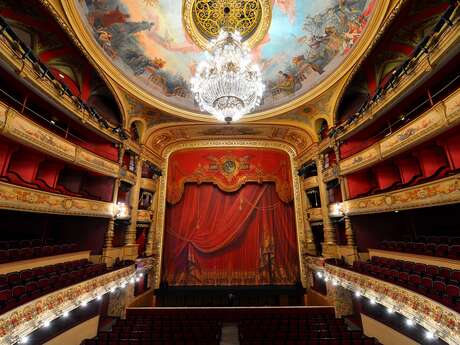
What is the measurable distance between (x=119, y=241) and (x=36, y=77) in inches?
279

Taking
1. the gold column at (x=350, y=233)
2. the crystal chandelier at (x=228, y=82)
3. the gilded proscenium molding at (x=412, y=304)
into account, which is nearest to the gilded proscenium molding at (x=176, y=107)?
the crystal chandelier at (x=228, y=82)

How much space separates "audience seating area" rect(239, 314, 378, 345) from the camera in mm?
5223

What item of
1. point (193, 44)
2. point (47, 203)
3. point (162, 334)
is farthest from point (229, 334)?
point (193, 44)

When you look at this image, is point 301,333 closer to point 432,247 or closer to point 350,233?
point 350,233

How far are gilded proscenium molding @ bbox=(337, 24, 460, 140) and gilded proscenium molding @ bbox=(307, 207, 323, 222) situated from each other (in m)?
3.84

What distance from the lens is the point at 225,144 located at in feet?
41.9

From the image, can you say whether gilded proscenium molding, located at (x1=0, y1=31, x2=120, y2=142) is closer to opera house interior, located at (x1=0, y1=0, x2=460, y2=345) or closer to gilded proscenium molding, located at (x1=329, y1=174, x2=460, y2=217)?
opera house interior, located at (x1=0, y1=0, x2=460, y2=345)

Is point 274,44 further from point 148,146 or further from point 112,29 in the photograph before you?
point 148,146

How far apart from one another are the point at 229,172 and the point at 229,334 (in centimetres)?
773

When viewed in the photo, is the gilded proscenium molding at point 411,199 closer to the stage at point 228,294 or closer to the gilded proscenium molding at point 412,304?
the gilded proscenium molding at point 412,304

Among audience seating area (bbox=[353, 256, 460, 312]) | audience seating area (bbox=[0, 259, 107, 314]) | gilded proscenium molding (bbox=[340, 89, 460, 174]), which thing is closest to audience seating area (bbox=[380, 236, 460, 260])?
audience seating area (bbox=[353, 256, 460, 312])

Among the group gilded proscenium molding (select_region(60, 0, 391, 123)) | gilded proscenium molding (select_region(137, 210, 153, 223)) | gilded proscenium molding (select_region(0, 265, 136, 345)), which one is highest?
gilded proscenium molding (select_region(60, 0, 391, 123))

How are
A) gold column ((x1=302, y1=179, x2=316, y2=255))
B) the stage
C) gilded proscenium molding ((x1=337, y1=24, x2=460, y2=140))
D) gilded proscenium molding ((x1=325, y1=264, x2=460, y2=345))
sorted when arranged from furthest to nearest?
gold column ((x1=302, y1=179, x2=316, y2=255)) → the stage → gilded proscenium molding ((x1=337, y1=24, x2=460, y2=140)) → gilded proscenium molding ((x1=325, y1=264, x2=460, y2=345))

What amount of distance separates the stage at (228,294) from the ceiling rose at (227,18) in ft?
37.0
